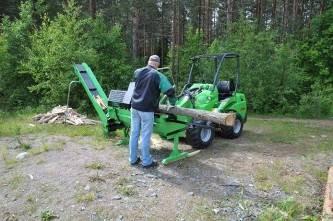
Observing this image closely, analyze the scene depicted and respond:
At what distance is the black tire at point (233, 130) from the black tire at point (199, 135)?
894mm

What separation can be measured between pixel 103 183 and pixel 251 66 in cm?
1064

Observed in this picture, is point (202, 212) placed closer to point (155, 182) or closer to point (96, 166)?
point (155, 182)

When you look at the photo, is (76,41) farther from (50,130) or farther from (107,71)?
(50,130)

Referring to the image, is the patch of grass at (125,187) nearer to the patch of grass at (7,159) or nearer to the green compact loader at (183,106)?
the green compact loader at (183,106)

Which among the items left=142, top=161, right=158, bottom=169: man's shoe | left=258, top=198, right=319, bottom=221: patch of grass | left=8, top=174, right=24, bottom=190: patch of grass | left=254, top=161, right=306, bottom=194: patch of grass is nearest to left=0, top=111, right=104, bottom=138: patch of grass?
left=142, top=161, right=158, bottom=169: man's shoe

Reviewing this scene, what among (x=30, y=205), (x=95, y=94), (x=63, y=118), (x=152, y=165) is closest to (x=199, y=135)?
(x=152, y=165)

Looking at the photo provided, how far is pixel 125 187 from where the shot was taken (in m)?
5.48

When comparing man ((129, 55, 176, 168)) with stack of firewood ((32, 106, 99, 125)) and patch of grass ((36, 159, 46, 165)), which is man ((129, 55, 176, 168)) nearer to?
patch of grass ((36, 159, 46, 165))

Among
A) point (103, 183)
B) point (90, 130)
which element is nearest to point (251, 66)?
point (90, 130)

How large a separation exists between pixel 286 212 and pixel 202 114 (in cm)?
217

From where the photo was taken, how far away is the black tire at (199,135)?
7.44 metres

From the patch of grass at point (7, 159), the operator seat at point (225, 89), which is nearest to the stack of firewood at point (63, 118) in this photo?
the patch of grass at point (7, 159)

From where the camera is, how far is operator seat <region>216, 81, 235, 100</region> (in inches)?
359

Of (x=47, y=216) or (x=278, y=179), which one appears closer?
(x=47, y=216)
